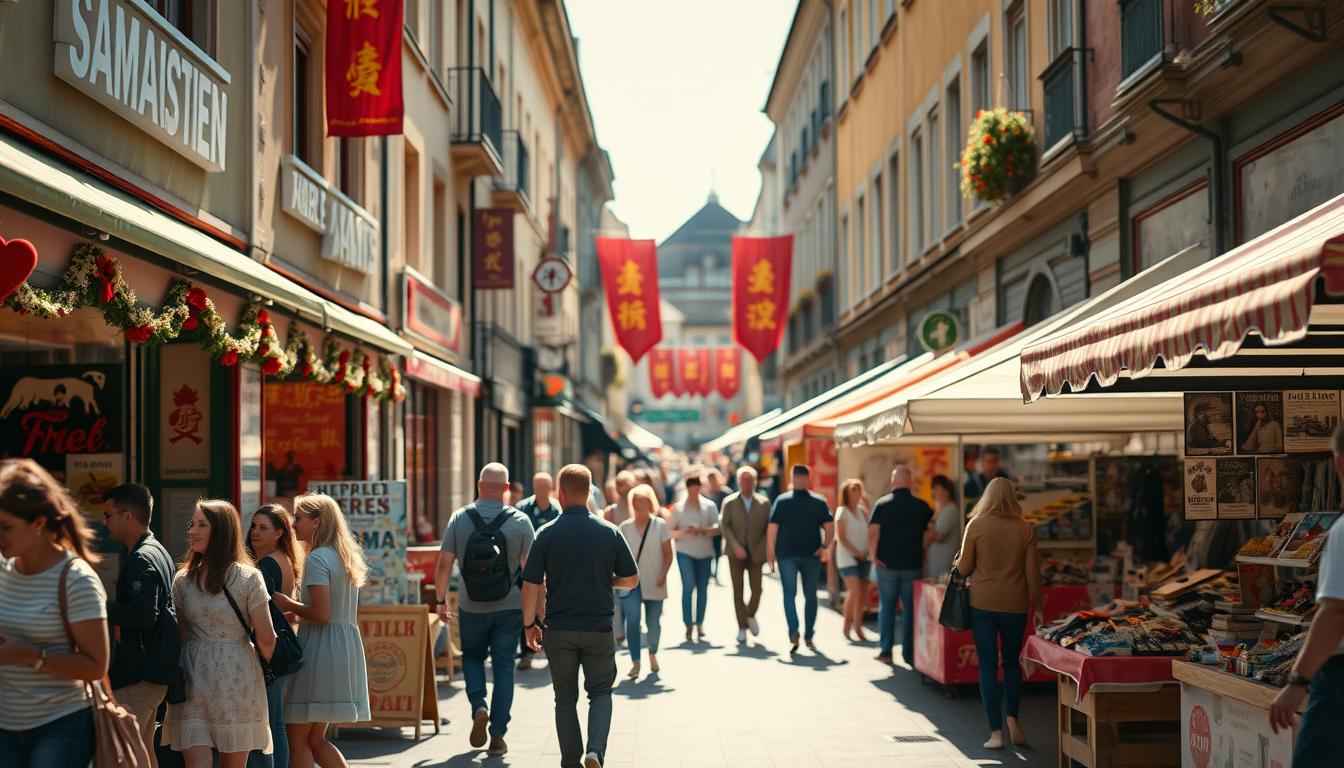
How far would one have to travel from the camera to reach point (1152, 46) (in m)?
12.8

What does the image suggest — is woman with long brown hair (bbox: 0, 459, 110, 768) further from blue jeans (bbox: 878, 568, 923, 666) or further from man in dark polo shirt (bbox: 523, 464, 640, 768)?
blue jeans (bbox: 878, 568, 923, 666)

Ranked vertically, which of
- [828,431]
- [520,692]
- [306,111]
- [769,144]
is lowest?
[520,692]

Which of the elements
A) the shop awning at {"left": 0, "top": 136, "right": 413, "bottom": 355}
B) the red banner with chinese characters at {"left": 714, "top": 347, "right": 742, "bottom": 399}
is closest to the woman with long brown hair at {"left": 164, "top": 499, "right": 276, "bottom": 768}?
the shop awning at {"left": 0, "top": 136, "right": 413, "bottom": 355}

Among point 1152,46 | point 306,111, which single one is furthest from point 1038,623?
point 306,111

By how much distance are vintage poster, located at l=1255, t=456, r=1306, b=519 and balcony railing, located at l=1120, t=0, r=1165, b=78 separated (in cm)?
471

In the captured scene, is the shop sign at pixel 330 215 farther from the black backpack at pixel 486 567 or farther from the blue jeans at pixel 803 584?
the blue jeans at pixel 803 584

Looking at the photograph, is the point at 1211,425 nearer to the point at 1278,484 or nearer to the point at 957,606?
the point at 1278,484

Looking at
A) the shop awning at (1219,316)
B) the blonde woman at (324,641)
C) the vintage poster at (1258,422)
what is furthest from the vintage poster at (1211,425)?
the blonde woman at (324,641)

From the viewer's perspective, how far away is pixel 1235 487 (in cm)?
906

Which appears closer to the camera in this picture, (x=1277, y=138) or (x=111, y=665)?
(x=111, y=665)

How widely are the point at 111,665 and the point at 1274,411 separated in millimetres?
6579

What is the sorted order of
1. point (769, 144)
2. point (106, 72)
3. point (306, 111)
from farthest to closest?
point (769, 144), point (306, 111), point (106, 72)

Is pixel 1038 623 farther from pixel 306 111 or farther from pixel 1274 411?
pixel 306 111

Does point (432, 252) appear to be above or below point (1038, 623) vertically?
above
